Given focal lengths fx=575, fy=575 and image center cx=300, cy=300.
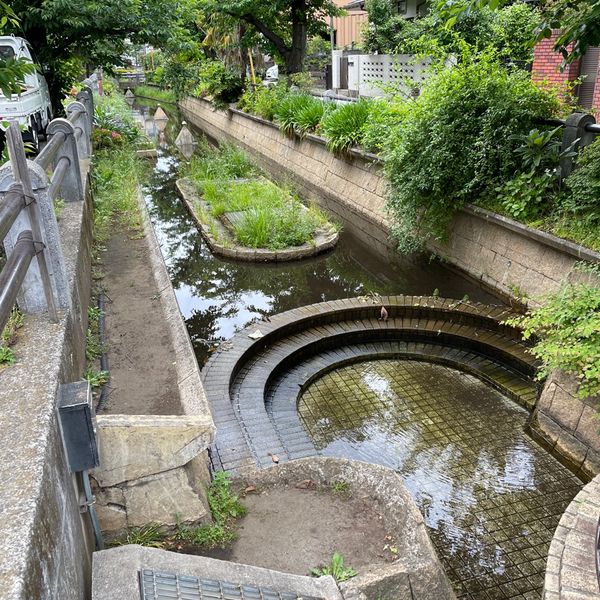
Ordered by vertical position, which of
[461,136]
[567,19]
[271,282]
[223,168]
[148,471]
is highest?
[567,19]

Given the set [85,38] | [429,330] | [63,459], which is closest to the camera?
[63,459]

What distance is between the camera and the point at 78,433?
2.58m

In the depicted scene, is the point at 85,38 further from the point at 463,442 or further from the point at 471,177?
the point at 463,442

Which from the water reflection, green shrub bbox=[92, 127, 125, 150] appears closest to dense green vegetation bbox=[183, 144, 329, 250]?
the water reflection

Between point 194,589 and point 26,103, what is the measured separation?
12.7 m

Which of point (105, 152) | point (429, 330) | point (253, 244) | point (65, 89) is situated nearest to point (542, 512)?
point (429, 330)

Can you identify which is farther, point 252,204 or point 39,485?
point 252,204

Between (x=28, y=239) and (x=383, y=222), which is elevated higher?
(x=28, y=239)

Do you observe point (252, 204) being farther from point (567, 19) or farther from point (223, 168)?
point (567, 19)

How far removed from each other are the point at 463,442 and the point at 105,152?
12.8 m

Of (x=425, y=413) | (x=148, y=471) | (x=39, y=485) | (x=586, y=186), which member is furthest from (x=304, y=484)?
(x=586, y=186)

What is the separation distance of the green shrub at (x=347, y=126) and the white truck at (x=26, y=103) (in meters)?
6.51

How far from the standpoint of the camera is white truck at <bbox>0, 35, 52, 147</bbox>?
12.2 m

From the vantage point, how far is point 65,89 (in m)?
16.3
